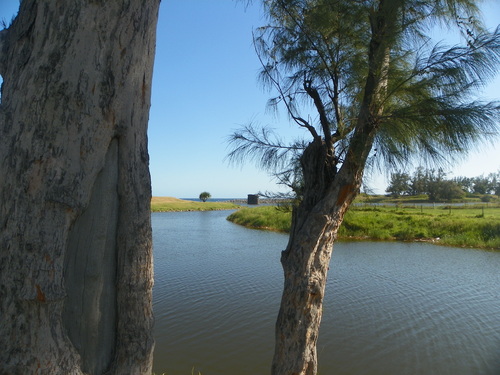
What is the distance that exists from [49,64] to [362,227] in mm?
18634

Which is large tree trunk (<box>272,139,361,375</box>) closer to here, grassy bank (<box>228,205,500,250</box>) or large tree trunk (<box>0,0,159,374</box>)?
large tree trunk (<box>0,0,159,374</box>)

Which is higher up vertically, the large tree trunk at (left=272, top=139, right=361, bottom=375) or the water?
the large tree trunk at (left=272, top=139, right=361, bottom=375)

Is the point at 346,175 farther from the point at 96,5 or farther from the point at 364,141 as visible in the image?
the point at 96,5

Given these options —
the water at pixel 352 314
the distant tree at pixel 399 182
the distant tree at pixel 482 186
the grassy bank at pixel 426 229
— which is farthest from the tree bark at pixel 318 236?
the distant tree at pixel 482 186

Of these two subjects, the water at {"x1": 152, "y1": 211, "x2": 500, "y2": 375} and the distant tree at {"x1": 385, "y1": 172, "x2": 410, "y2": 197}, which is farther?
the water at {"x1": 152, "y1": 211, "x2": 500, "y2": 375}

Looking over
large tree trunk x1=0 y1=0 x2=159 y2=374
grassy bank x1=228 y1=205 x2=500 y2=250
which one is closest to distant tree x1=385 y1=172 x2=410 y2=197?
large tree trunk x1=0 y1=0 x2=159 y2=374

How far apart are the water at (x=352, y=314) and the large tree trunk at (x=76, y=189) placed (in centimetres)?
415

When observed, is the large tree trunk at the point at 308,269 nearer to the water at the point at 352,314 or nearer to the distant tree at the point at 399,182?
the distant tree at the point at 399,182

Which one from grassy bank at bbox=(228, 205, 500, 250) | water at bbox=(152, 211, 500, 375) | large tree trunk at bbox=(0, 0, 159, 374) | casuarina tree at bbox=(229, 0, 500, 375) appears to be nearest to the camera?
large tree trunk at bbox=(0, 0, 159, 374)

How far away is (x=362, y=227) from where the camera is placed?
1892cm

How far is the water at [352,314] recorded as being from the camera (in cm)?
583

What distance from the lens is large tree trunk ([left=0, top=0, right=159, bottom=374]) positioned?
1438mm

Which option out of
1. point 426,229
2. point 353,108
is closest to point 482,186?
point 426,229

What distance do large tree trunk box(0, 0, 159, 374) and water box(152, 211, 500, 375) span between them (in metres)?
4.15
